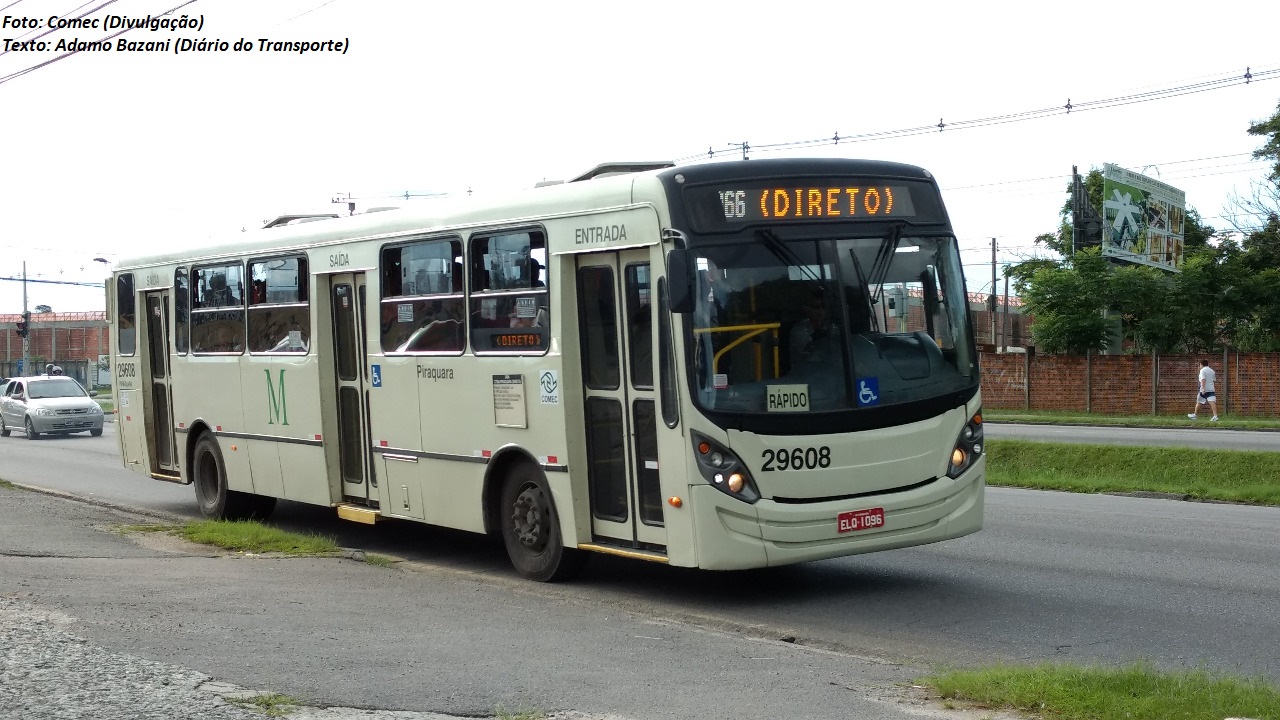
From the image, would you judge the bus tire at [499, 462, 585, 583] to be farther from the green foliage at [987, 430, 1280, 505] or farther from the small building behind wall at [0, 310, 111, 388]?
the small building behind wall at [0, 310, 111, 388]

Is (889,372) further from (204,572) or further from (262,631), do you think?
(204,572)

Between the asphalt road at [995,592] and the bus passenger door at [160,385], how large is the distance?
294 centimetres

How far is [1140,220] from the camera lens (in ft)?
148

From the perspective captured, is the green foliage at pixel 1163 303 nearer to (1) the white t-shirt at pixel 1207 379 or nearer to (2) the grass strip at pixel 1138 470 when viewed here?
(1) the white t-shirt at pixel 1207 379

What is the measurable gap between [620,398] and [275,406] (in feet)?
18.0

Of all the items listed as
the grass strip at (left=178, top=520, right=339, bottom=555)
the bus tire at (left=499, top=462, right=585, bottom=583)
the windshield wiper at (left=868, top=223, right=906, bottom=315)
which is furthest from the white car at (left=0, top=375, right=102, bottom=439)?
the windshield wiper at (left=868, top=223, right=906, bottom=315)

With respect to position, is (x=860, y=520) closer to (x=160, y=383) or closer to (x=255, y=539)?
(x=255, y=539)

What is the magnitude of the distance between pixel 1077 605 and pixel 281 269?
8.25m

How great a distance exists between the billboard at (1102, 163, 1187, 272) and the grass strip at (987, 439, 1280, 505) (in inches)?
918

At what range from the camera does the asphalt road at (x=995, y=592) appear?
829cm

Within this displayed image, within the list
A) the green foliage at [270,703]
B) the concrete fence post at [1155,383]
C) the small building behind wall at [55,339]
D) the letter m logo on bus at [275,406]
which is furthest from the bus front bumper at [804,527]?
the small building behind wall at [55,339]

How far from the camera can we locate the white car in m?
35.5

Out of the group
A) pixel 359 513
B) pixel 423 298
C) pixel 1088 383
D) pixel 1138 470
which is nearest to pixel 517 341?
pixel 423 298

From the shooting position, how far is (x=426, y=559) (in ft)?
41.5
